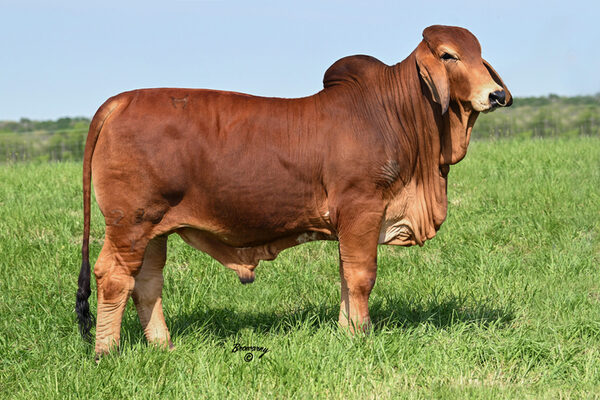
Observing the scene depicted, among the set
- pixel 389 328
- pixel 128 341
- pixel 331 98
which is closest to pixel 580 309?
pixel 389 328

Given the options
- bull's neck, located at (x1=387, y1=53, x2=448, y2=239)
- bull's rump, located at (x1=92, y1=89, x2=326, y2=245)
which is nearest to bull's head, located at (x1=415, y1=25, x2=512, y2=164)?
bull's neck, located at (x1=387, y1=53, x2=448, y2=239)

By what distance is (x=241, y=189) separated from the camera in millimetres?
4324

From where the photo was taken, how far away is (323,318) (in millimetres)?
5305

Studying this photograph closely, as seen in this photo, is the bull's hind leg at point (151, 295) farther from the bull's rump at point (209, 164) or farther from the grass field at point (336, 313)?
the bull's rump at point (209, 164)

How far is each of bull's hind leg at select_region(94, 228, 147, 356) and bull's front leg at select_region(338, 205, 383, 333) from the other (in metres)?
1.29

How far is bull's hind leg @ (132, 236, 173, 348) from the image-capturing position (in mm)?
4766

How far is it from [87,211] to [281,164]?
1352mm

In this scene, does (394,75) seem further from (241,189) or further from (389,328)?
(389,328)

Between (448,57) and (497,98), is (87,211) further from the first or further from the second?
(497,98)

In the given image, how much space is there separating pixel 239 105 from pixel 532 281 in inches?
126

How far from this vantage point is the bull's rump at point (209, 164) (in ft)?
14.1

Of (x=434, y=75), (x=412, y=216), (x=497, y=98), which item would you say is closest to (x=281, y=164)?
(x=412, y=216)

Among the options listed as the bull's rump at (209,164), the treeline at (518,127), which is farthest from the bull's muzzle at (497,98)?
the treeline at (518,127)

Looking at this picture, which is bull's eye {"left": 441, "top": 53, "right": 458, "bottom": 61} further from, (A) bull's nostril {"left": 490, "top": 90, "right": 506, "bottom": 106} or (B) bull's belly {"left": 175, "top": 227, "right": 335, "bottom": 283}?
(B) bull's belly {"left": 175, "top": 227, "right": 335, "bottom": 283}
